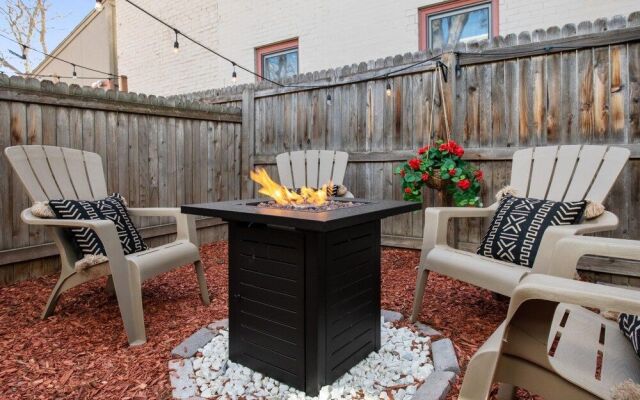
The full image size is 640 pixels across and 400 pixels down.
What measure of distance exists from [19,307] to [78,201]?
76 centimetres

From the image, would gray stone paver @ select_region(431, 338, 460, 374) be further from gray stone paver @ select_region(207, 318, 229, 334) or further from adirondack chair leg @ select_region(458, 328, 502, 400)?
gray stone paver @ select_region(207, 318, 229, 334)

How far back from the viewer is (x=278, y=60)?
5.54 m

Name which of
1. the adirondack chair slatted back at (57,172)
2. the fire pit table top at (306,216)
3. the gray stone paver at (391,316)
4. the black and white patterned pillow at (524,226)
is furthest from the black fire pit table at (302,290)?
the adirondack chair slatted back at (57,172)

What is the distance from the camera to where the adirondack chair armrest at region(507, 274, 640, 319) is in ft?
2.37

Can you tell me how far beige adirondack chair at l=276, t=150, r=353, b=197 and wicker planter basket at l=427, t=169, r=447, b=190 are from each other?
0.81 metres

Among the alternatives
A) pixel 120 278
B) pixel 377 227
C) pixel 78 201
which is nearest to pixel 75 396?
pixel 120 278

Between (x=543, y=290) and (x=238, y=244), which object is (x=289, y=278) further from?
(x=543, y=290)

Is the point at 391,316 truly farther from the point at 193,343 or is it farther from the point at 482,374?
the point at 482,374

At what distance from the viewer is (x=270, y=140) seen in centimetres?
433

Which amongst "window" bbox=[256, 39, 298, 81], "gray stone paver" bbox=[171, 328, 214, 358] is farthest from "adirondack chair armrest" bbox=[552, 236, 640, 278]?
"window" bbox=[256, 39, 298, 81]

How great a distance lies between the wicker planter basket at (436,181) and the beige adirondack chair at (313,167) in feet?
2.64

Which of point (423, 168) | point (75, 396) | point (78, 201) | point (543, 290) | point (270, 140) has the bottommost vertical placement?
point (75, 396)

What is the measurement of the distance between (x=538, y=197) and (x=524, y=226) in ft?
1.42

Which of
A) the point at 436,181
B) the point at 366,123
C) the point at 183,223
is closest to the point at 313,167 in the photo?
the point at 366,123
